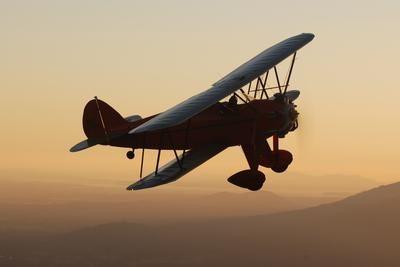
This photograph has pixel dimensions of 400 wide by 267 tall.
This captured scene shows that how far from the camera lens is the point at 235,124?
1144 inches

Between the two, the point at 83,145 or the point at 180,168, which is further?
the point at 83,145

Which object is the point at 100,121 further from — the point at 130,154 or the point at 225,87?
the point at 225,87

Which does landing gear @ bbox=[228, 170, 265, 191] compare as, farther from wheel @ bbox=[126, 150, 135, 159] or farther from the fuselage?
wheel @ bbox=[126, 150, 135, 159]

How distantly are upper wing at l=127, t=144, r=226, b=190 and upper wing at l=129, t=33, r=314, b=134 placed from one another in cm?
246

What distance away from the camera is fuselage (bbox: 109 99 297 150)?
29.0m

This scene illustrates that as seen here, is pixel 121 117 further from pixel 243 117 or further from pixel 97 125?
pixel 243 117

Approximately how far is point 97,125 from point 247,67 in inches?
327

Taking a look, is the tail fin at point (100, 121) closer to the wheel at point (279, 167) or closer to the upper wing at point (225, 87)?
the upper wing at point (225, 87)

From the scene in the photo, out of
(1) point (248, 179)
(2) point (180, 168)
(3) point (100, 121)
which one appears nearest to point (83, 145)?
(3) point (100, 121)

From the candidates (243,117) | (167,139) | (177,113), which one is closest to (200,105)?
(177,113)

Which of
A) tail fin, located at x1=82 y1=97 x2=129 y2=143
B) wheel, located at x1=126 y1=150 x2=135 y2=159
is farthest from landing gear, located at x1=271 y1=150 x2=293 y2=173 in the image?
tail fin, located at x1=82 y1=97 x2=129 y2=143

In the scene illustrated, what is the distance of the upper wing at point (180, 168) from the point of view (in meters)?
28.3

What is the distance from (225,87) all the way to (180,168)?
13.1ft

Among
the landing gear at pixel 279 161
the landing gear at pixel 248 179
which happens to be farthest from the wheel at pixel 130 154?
the landing gear at pixel 279 161
